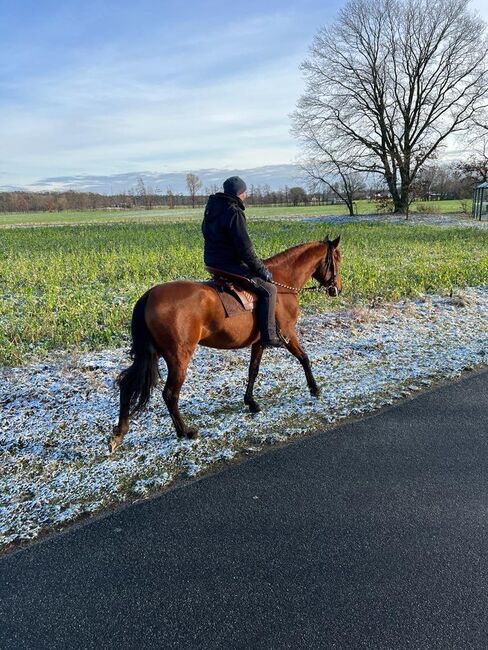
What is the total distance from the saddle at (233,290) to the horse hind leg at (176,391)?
2.46 ft

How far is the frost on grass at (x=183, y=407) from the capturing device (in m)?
3.81

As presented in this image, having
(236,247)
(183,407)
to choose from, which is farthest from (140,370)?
(236,247)

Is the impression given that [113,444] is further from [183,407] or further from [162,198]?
[162,198]

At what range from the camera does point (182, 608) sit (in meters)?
2.62

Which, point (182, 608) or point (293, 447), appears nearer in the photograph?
point (182, 608)

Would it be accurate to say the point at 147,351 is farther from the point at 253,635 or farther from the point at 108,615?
the point at 253,635

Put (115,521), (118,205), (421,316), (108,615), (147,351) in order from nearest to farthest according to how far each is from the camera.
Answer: (108,615) → (115,521) → (147,351) → (421,316) → (118,205)

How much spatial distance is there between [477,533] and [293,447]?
1.74 meters

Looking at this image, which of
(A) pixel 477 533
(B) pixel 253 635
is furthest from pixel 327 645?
(A) pixel 477 533

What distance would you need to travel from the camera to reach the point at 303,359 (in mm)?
5469

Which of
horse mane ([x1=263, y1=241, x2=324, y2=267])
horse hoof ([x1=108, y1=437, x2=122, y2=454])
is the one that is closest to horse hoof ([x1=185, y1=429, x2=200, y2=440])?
horse hoof ([x1=108, y1=437, x2=122, y2=454])

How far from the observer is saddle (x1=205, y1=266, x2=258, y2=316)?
4691 millimetres

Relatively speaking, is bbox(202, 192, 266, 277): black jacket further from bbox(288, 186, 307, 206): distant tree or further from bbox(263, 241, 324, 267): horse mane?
bbox(288, 186, 307, 206): distant tree

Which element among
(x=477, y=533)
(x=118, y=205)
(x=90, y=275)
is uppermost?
(x=118, y=205)
